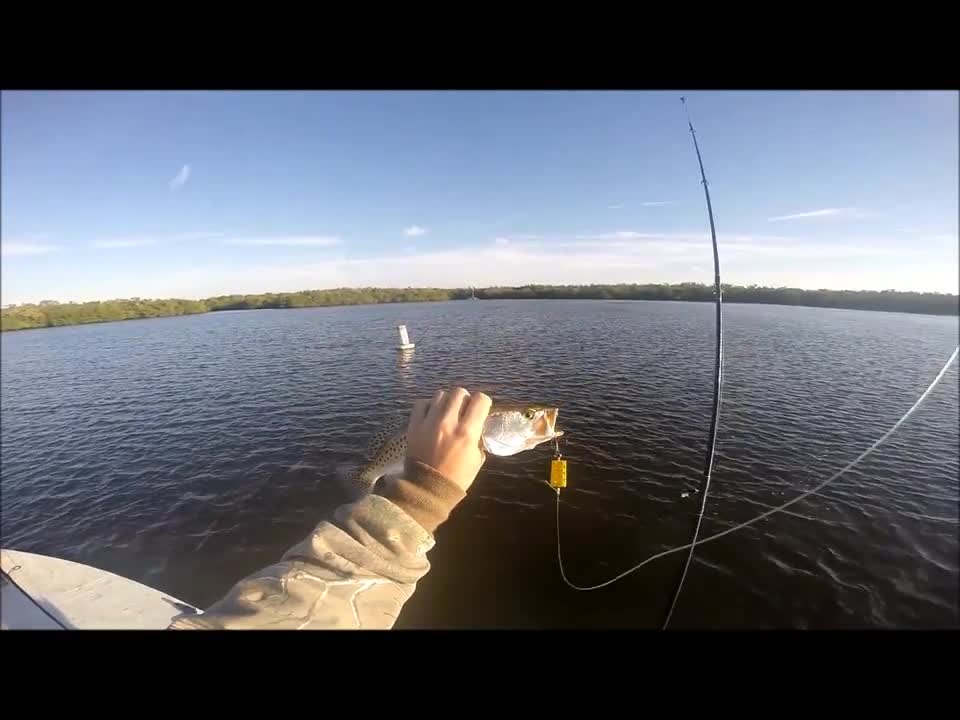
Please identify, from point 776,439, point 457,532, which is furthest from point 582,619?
point 776,439

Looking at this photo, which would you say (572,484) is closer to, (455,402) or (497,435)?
(497,435)

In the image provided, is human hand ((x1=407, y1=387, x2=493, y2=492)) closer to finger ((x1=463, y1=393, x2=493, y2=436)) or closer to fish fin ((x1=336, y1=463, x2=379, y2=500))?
finger ((x1=463, y1=393, x2=493, y2=436))

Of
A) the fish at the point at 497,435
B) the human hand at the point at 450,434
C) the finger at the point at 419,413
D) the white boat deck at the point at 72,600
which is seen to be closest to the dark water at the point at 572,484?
the white boat deck at the point at 72,600

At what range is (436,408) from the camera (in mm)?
1770

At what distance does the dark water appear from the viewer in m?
6.21

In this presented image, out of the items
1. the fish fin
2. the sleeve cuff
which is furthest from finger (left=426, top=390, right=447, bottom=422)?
the fish fin

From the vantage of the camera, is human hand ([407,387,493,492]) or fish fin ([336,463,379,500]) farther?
fish fin ([336,463,379,500])

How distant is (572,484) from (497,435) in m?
7.15

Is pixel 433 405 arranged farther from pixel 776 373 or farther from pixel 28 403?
pixel 28 403

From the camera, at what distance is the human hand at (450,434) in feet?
5.61

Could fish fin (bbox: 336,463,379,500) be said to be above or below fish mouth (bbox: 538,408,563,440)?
below

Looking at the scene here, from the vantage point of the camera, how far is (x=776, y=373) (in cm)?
1847
